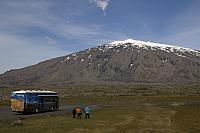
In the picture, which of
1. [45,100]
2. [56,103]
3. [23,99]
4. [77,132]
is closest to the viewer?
[77,132]

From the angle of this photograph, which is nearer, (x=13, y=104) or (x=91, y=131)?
(x=91, y=131)

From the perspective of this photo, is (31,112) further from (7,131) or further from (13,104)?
(7,131)

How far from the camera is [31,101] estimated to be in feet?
235

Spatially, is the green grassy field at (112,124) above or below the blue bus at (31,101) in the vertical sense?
below

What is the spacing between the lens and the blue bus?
6994 cm

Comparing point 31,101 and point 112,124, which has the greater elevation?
point 31,101

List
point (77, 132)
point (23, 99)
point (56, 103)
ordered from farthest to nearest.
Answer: point (56, 103) < point (23, 99) < point (77, 132)

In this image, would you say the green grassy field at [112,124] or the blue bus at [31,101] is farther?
the blue bus at [31,101]

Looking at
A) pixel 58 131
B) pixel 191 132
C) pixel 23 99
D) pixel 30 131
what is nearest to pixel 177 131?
pixel 191 132

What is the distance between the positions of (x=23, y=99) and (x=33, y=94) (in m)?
3.06

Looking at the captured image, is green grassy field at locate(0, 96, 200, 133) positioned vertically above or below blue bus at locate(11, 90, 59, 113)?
below

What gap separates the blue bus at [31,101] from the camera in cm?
6994

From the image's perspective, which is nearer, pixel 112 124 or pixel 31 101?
pixel 112 124

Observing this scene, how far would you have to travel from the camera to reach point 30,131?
3891 cm
